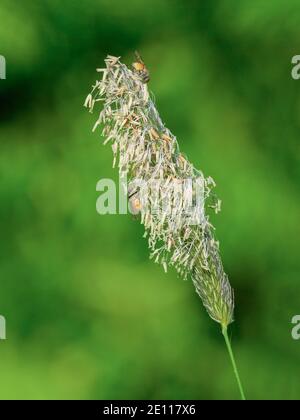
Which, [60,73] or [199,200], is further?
[60,73]

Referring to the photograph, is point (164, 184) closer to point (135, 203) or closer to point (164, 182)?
point (164, 182)

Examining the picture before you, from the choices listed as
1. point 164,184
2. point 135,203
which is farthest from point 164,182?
point 135,203

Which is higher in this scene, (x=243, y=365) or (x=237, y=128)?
(x=237, y=128)

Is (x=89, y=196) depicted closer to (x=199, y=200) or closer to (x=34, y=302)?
(x=34, y=302)

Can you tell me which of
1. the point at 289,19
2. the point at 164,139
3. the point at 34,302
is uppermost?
the point at 289,19

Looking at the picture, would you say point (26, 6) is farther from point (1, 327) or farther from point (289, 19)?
point (1, 327)

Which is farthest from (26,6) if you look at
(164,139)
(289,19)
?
(164,139)

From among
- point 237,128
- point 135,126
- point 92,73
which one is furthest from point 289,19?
point 135,126
